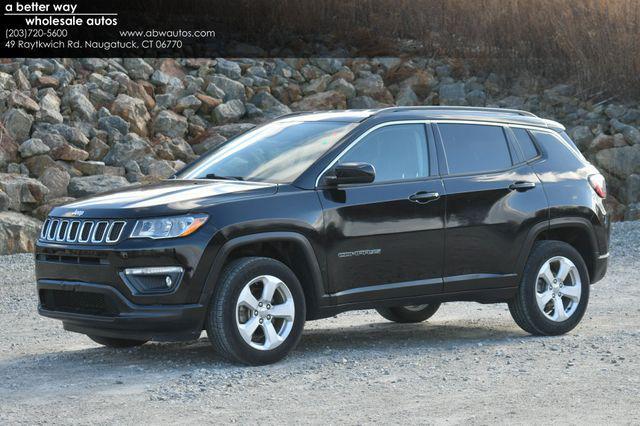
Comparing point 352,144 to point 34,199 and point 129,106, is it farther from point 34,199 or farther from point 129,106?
point 129,106

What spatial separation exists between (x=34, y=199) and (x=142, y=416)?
1260 cm

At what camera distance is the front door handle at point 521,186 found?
1001 cm

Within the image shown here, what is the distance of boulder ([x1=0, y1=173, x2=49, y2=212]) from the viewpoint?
19000 mm

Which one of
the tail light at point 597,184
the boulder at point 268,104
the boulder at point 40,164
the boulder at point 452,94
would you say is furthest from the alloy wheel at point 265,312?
the boulder at point 452,94

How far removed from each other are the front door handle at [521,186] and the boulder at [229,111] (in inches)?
538

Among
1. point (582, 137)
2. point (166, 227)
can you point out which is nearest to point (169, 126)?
point (582, 137)

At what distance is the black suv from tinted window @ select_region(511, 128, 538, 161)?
1 cm

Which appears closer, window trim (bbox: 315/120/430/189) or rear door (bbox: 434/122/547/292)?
window trim (bbox: 315/120/430/189)

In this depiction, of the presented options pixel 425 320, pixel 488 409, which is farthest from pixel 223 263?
pixel 425 320

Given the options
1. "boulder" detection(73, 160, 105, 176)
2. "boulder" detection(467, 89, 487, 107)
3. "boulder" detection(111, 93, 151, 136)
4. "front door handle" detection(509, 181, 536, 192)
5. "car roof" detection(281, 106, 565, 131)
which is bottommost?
"front door handle" detection(509, 181, 536, 192)

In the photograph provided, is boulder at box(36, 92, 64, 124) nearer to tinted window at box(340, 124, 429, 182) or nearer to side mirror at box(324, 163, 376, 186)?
tinted window at box(340, 124, 429, 182)

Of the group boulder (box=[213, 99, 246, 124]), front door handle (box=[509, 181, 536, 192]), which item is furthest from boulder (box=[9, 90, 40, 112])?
front door handle (box=[509, 181, 536, 192])

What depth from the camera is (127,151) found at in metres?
21.2

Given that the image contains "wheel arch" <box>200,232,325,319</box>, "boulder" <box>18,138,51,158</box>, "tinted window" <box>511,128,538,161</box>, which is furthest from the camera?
"boulder" <box>18,138,51,158</box>
